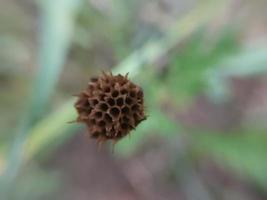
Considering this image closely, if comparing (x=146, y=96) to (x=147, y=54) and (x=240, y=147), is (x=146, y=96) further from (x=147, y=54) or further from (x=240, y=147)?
(x=240, y=147)

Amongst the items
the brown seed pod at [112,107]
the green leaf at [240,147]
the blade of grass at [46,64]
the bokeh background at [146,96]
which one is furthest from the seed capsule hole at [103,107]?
the green leaf at [240,147]

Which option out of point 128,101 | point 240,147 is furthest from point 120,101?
point 240,147

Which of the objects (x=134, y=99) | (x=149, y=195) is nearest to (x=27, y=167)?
(x=149, y=195)

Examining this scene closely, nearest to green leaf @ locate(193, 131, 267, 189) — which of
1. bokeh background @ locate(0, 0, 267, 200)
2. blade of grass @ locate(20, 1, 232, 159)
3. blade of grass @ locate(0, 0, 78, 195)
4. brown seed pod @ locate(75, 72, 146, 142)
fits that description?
bokeh background @ locate(0, 0, 267, 200)

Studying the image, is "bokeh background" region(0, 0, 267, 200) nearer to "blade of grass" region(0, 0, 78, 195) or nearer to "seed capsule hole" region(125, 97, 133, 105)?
"blade of grass" region(0, 0, 78, 195)

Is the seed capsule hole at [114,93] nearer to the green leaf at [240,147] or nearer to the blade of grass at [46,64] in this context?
the blade of grass at [46,64]
